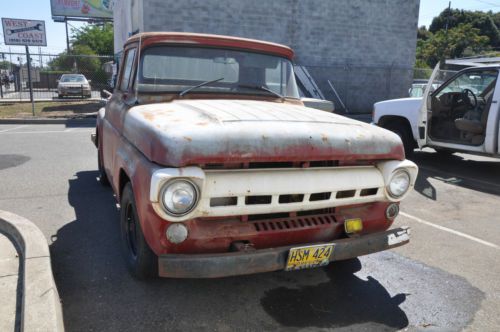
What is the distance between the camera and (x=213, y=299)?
3.22 m

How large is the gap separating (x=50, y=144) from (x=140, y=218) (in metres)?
7.88

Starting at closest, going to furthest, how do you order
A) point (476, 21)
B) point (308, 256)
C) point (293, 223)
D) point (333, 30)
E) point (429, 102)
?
point (308, 256)
point (293, 223)
point (429, 102)
point (333, 30)
point (476, 21)

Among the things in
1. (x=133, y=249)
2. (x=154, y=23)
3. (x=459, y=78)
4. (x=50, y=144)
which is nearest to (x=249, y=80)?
(x=133, y=249)

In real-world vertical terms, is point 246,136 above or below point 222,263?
above

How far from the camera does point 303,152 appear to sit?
279 cm

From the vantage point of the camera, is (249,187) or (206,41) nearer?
(249,187)

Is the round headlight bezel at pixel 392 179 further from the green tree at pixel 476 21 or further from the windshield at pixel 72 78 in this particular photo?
the green tree at pixel 476 21

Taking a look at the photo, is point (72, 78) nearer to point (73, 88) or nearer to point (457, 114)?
point (73, 88)

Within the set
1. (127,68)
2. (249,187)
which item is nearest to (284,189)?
(249,187)

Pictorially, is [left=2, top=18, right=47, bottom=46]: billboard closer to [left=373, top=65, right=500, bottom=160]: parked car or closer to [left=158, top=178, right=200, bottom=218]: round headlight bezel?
[left=373, top=65, right=500, bottom=160]: parked car

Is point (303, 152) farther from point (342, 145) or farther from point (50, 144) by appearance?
point (50, 144)

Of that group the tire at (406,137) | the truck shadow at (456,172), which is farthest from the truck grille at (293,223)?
the tire at (406,137)

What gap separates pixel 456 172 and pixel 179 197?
688cm

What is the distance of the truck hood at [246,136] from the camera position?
2594 mm
